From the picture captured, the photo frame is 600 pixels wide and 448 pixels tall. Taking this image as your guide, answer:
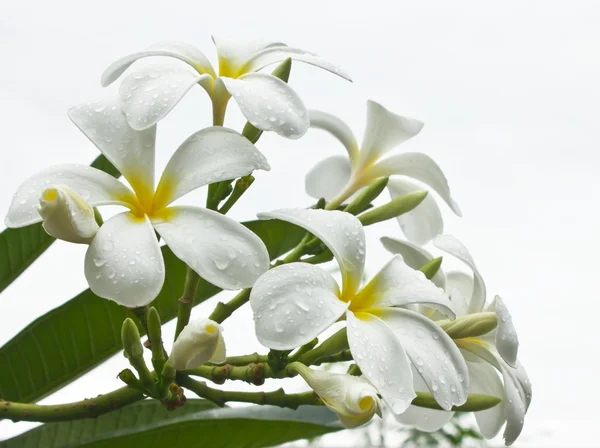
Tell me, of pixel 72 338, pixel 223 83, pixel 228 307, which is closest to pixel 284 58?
pixel 223 83

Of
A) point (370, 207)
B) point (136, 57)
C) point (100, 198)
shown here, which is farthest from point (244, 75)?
point (370, 207)

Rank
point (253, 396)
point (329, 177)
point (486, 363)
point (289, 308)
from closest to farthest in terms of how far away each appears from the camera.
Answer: point (289, 308) → point (253, 396) → point (486, 363) → point (329, 177)

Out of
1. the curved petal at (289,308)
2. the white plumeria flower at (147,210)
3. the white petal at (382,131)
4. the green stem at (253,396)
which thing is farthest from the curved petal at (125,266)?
the white petal at (382,131)

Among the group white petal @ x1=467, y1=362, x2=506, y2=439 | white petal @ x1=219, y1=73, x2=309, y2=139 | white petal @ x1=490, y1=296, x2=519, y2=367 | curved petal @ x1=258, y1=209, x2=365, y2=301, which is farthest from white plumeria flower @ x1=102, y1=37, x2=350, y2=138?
white petal @ x1=467, y1=362, x2=506, y2=439

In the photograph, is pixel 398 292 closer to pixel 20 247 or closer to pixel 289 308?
pixel 289 308

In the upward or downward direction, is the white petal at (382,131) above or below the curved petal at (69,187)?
below

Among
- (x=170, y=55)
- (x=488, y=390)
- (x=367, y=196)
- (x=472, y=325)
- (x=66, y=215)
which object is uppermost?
(x=170, y=55)

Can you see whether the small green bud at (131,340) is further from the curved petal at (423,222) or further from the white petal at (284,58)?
the curved petal at (423,222)
